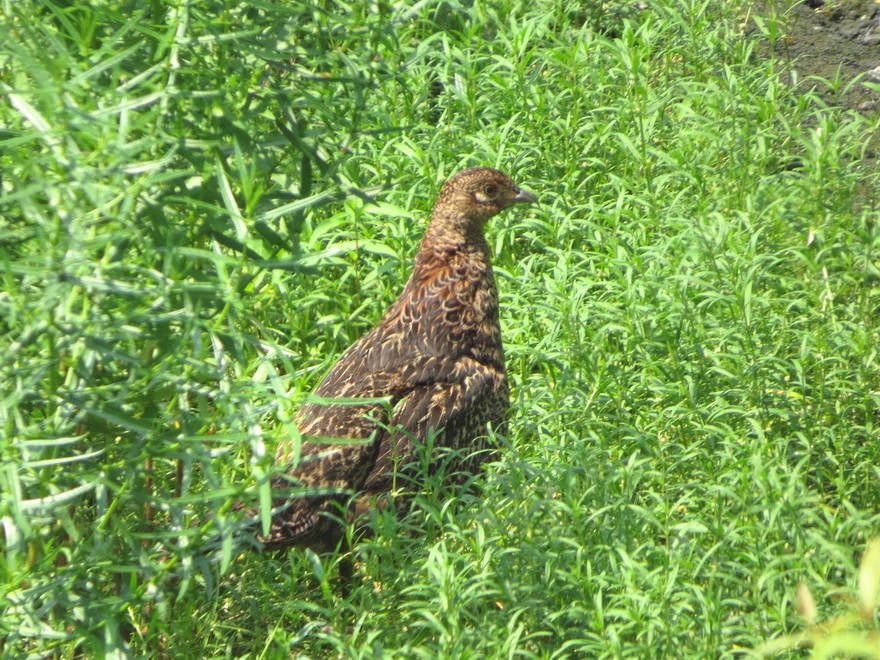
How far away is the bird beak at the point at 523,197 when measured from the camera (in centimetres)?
633

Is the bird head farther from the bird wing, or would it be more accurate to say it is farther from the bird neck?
the bird wing

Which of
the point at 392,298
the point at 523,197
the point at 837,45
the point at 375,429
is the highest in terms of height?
the point at 837,45

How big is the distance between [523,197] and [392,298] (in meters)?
0.89

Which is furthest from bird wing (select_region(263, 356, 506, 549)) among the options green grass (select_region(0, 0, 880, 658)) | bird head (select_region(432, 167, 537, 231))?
bird head (select_region(432, 167, 537, 231))

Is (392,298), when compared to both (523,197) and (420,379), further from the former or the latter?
(420,379)

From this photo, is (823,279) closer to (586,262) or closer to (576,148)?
(586,262)

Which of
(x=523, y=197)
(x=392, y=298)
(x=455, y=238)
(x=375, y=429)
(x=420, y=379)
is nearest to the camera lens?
(x=375, y=429)

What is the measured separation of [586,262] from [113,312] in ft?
11.5

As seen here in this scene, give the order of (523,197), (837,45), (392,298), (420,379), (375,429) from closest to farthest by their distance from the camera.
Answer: (375,429) → (420,379) → (523,197) → (392,298) → (837,45)

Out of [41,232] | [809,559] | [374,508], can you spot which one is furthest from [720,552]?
[41,232]

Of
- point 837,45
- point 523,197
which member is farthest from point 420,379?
point 837,45

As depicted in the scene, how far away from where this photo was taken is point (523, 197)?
636cm

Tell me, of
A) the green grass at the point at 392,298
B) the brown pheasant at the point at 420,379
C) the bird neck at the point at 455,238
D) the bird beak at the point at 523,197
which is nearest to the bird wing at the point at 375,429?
the brown pheasant at the point at 420,379

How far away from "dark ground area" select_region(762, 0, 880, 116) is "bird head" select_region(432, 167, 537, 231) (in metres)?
2.71
